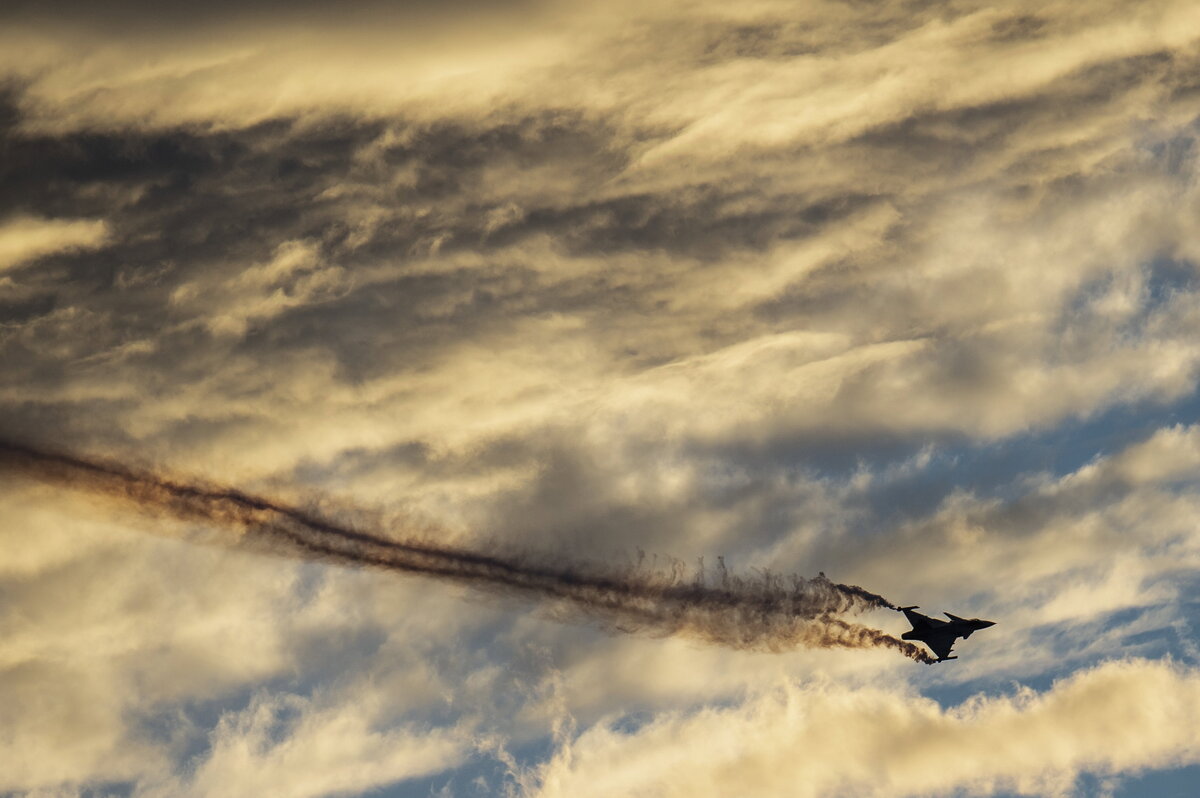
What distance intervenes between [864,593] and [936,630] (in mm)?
11624

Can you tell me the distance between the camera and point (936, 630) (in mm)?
121562

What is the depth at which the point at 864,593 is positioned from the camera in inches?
4550

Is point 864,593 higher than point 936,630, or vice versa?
point 864,593
